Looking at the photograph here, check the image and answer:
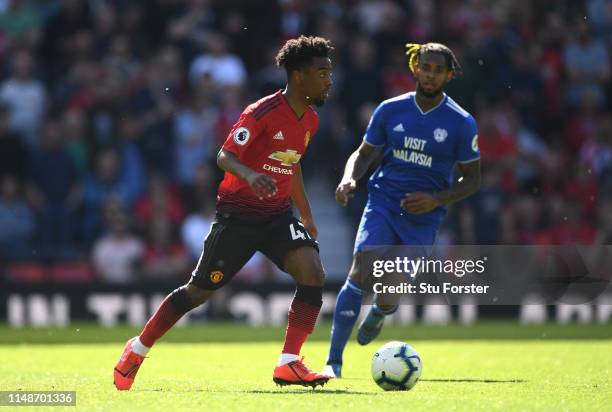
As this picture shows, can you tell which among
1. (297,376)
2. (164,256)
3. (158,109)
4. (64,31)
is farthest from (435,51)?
(64,31)

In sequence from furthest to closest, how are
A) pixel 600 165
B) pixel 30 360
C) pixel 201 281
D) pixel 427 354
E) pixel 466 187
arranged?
pixel 600 165 → pixel 427 354 → pixel 30 360 → pixel 466 187 → pixel 201 281

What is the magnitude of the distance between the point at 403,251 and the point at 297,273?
5.99 feet

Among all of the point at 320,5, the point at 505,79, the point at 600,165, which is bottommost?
the point at 600,165

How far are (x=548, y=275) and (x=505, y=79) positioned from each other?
3.57m

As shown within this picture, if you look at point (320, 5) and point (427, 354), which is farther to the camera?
point (320, 5)

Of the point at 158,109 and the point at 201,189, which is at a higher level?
the point at 158,109

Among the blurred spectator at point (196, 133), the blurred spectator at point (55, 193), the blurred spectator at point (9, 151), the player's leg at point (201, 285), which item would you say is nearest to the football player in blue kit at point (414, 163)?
the player's leg at point (201, 285)

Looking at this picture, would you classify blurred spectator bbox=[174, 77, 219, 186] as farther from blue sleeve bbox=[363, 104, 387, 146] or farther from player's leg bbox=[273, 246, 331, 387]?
player's leg bbox=[273, 246, 331, 387]

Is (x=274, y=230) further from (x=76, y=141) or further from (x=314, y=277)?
(x=76, y=141)

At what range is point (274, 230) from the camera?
8.45 metres

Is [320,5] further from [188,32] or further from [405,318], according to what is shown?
[405,318]

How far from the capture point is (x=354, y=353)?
12297 millimetres

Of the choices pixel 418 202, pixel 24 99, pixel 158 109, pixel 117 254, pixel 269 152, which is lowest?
pixel 117 254

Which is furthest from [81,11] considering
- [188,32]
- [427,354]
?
[427,354]
